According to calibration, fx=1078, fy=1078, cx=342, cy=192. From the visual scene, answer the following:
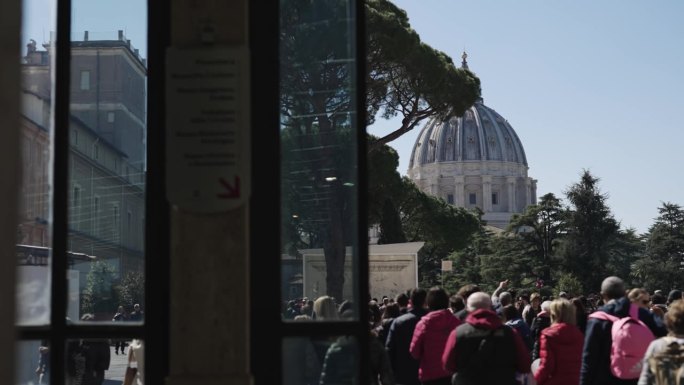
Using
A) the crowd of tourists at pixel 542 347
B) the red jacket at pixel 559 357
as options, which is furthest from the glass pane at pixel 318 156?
the red jacket at pixel 559 357

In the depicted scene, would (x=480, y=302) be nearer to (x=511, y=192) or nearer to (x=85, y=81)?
(x=85, y=81)

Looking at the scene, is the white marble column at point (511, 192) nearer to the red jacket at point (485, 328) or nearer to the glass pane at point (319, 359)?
the red jacket at point (485, 328)

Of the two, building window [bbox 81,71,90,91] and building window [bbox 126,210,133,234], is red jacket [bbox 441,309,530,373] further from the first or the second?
building window [bbox 81,71,90,91]

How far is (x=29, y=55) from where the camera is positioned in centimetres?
491

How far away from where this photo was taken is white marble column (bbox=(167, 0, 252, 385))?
4.12m

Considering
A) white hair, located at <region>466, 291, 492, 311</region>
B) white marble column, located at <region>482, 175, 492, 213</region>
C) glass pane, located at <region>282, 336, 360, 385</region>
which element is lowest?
glass pane, located at <region>282, 336, 360, 385</region>

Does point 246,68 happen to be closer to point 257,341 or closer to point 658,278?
point 257,341

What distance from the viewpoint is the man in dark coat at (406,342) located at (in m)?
8.45

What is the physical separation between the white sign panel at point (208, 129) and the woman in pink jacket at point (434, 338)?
376 centimetres

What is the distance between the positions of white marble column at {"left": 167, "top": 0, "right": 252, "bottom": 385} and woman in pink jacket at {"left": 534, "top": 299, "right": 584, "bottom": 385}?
12.0 ft

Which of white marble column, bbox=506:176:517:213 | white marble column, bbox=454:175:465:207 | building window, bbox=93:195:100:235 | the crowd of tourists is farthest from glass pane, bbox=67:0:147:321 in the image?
white marble column, bbox=506:176:517:213

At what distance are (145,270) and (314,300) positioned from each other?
2.40 feet

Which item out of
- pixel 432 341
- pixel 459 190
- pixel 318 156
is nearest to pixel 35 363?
pixel 318 156

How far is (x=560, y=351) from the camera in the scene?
7.37m
